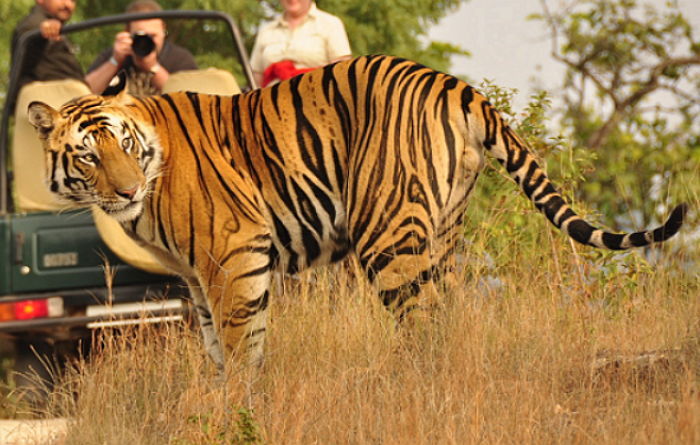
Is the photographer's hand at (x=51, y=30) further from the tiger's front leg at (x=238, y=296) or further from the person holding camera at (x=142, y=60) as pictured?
the tiger's front leg at (x=238, y=296)

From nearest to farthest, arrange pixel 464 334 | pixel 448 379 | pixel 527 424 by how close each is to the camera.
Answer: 1. pixel 527 424
2. pixel 448 379
3. pixel 464 334

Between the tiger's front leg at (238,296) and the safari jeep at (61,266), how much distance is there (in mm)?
1400

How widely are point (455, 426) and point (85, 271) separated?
3.14 metres

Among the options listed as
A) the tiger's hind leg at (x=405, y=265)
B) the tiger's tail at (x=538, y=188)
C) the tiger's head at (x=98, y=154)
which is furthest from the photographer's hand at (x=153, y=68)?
the tiger's tail at (x=538, y=188)

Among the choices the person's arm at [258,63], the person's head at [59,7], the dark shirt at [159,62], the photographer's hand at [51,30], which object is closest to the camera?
the photographer's hand at [51,30]

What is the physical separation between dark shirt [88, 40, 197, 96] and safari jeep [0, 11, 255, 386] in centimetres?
47

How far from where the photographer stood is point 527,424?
165 inches

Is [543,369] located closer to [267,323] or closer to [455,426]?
[455,426]

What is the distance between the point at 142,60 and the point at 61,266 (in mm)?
1516

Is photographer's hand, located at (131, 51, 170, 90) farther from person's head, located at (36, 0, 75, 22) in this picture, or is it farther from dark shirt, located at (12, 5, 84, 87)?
person's head, located at (36, 0, 75, 22)

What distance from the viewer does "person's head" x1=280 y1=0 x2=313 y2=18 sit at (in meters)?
7.25

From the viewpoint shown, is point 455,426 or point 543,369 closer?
point 455,426

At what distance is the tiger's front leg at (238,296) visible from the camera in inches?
194

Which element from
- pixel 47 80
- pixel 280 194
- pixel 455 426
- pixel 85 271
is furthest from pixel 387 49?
pixel 455 426
